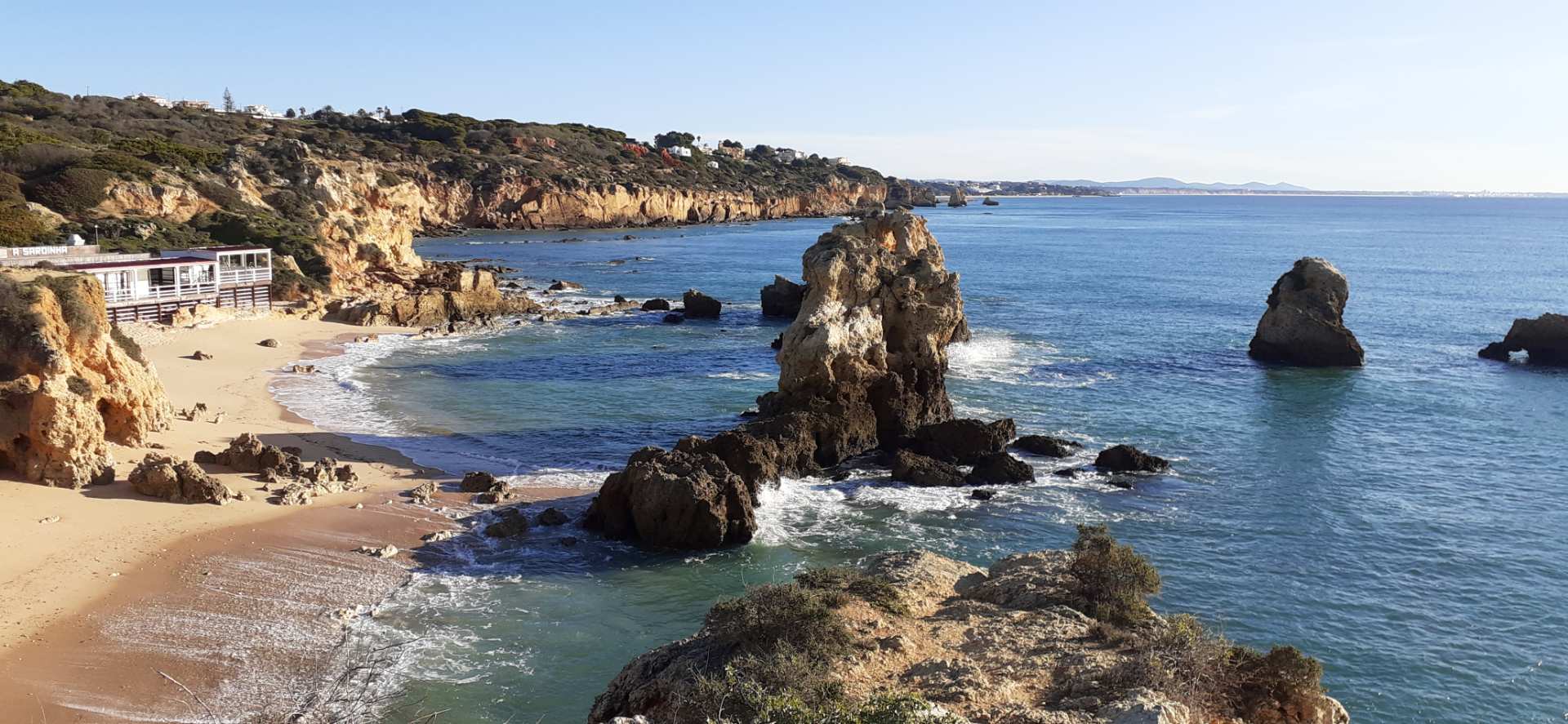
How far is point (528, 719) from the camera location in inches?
569

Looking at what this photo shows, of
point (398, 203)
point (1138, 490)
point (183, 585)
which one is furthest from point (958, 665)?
point (398, 203)

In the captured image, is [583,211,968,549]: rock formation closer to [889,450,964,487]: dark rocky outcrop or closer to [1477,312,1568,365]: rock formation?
[889,450,964,487]: dark rocky outcrop

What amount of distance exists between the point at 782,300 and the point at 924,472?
3216 cm

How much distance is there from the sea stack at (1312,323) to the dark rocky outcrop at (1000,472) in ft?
73.7

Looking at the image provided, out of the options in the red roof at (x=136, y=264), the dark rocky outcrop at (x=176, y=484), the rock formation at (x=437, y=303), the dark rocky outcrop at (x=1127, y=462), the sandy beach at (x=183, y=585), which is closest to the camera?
the sandy beach at (x=183, y=585)

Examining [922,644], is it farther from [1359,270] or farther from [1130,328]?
[1359,270]

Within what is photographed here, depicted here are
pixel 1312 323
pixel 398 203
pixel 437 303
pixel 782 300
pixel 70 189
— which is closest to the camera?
pixel 1312 323

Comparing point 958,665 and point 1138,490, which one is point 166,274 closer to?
point 1138,490

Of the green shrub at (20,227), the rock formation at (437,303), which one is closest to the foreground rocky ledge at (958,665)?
the rock formation at (437,303)

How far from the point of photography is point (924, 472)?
26.3 meters

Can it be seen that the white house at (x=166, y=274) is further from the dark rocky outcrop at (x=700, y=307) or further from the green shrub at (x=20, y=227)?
the dark rocky outcrop at (x=700, y=307)

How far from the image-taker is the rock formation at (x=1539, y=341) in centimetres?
4331

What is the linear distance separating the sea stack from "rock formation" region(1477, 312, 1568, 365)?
278 inches

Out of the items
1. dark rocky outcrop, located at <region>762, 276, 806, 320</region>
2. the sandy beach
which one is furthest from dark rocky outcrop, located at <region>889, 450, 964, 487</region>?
dark rocky outcrop, located at <region>762, 276, 806, 320</region>
